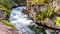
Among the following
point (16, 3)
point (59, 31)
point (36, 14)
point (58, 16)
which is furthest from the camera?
point (16, 3)

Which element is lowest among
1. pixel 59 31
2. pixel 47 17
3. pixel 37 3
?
pixel 59 31

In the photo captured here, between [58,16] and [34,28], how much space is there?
362 cm

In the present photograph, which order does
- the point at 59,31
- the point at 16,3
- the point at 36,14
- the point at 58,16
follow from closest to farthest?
the point at 59,31, the point at 58,16, the point at 36,14, the point at 16,3

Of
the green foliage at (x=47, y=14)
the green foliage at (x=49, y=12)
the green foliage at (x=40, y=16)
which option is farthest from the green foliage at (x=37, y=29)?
the green foliage at (x=49, y=12)

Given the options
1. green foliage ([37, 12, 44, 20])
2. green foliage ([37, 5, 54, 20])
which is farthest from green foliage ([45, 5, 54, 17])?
green foliage ([37, 12, 44, 20])

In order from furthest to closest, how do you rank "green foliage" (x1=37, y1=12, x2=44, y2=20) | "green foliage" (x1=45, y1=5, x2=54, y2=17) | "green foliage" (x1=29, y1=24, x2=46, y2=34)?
1. "green foliage" (x1=37, y1=12, x2=44, y2=20)
2. "green foliage" (x1=45, y1=5, x2=54, y2=17)
3. "green foliage" (x1=29, y1=24, x2=46, y2=34)

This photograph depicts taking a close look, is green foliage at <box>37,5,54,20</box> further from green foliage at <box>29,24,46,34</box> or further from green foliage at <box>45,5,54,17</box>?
green foliage at <box>29,24,46,34</box>

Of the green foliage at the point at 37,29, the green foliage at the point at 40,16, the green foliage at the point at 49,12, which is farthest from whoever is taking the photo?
the green foliage at the point at 40,16

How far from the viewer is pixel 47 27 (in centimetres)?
1997

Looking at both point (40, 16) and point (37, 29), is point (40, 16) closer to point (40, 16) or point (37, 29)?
point (40, 16)

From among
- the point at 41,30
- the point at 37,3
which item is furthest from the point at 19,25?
the point at 37,3

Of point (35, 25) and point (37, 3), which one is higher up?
point (37, 3)

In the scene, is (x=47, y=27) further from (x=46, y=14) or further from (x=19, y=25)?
(x=19, y=25)

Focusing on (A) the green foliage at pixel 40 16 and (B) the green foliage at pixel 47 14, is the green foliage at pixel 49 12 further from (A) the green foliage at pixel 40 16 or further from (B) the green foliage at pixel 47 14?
(A) the green foliage at pixel 40 16
